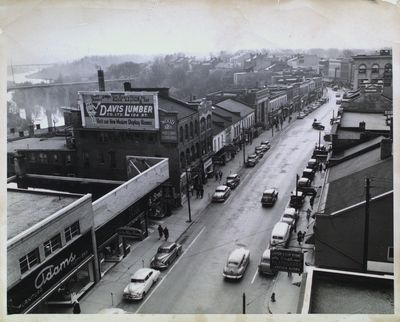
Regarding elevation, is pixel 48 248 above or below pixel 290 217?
above

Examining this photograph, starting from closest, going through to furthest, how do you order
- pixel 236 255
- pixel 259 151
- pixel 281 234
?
pixel 236 255 < pixel 281 234 < pixel 259 151

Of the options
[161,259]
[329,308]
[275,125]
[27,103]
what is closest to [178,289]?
[161,259]

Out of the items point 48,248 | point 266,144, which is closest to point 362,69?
point 266,144

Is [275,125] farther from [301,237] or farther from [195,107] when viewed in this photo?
[301,237]

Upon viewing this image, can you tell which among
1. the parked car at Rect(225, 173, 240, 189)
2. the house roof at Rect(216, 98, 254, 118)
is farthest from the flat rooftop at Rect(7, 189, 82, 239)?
the house roof at Rect(216, 98, 254, 118)

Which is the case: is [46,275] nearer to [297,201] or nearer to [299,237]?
[299,237]

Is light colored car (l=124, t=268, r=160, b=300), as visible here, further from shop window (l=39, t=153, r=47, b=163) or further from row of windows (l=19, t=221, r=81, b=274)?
shop window (l=39, t=153, r=47, b=163)
